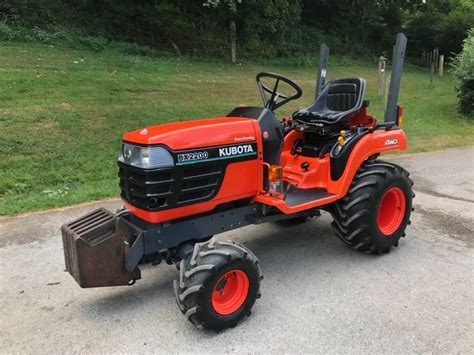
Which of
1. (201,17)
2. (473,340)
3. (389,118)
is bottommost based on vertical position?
(473,340)

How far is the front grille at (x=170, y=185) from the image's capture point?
3.08m

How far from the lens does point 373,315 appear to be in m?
3.24

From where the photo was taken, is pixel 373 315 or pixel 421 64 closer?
pixel 373 315

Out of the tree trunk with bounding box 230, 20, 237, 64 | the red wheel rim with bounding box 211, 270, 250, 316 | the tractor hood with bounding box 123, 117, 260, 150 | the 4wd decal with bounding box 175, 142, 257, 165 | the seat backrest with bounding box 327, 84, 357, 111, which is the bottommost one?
the red wheel rim with bounding box 211, 270, 250, 316

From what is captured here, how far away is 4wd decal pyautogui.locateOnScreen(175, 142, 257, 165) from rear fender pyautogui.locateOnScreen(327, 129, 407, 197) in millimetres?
902

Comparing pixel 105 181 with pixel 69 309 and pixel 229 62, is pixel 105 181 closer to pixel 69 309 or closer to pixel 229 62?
pixel 69 309

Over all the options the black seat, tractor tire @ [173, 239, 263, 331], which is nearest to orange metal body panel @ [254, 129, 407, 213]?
the black seat

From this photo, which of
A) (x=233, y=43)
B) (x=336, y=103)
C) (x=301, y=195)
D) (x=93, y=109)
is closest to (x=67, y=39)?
(x=93, y=109)

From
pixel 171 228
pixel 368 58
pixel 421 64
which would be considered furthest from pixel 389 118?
pixel 421 64

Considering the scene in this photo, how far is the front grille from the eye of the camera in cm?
308

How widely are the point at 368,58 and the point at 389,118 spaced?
20.7 metres

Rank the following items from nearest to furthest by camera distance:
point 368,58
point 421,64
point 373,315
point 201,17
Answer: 1. point 373,315
2. point 201,17
3. point 368,58
4. point 421,64

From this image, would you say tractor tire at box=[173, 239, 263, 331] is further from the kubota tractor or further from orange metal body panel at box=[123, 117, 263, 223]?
orange metal body panel at box=[123, 117, 263, 223]

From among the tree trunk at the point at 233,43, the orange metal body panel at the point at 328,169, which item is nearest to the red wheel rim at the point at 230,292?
Result: the orange metal body panel at the point at 328,169
